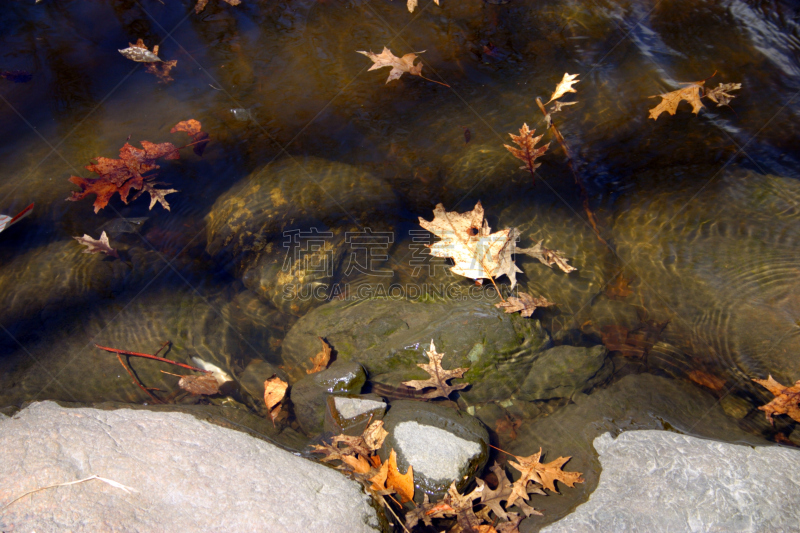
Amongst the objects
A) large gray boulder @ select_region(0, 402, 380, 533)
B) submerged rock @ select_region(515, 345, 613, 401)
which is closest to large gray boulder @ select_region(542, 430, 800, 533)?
submerged rock @ select_region(515, 345, 613, 401)

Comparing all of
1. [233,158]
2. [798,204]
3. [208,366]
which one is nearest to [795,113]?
[798,204]

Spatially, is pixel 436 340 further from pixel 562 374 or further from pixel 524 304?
pixel 562 374

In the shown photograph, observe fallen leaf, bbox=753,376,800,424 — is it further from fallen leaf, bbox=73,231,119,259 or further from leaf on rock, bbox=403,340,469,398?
fallen leaf, bbox=73,231,119,259

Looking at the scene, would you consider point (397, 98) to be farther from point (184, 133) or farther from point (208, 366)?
point (208, 366)

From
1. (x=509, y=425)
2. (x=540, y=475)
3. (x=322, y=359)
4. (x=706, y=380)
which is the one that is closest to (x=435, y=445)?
(x=540, y=475)

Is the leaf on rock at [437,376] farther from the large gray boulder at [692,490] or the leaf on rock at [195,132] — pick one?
the leaf on rock at [195,132]
